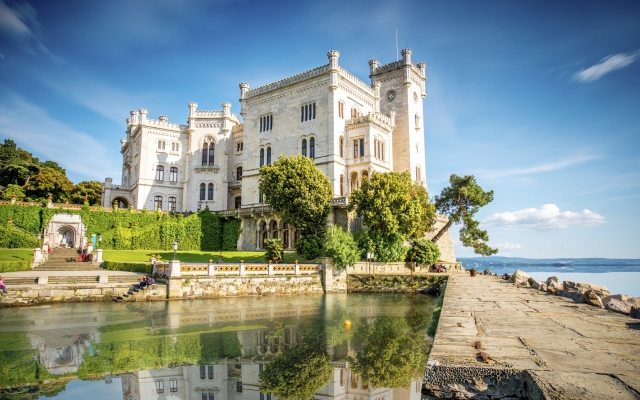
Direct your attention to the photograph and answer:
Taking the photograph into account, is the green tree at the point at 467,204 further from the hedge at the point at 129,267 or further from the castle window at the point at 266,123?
the hedge at the point at 129,267

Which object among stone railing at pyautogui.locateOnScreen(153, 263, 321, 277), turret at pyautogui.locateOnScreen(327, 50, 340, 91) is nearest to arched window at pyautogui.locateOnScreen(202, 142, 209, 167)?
turret at pyautogui.locateOnScreen(327, 50, 340, 91)

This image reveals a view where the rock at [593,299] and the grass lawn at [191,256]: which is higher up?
the grass lawn at [191,256]

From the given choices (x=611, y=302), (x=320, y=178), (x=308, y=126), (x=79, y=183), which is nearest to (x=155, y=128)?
(x=79, y=183)

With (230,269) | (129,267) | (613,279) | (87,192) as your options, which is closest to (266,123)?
(129,267)

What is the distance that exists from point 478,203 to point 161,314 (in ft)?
104

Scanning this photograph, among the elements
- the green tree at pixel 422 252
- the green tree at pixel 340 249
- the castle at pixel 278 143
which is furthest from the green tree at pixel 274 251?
the green tree at pixel 422 252

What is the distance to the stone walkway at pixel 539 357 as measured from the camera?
411 centimetres

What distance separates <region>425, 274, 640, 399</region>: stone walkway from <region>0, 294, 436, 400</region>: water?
1.99 meters

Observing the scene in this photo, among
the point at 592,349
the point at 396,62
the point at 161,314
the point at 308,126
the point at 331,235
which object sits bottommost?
the point at 161,314

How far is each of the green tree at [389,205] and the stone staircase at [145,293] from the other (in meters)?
15.9

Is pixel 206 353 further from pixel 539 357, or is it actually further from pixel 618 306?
pixel 618 306

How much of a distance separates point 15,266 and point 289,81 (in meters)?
29.2

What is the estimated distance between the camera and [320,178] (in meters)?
33.2

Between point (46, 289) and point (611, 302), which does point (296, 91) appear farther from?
point (611, 302)
